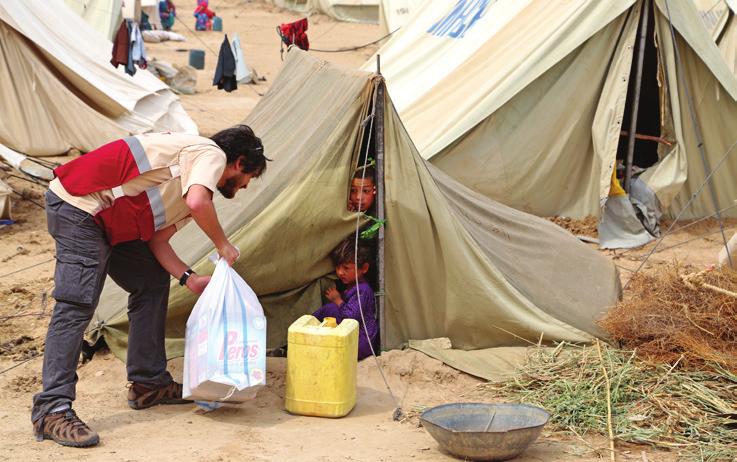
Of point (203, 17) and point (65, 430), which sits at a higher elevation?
point (203, 17)

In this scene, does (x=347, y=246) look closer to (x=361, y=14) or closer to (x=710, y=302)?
(x=710, y=302)

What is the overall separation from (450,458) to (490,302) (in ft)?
4.00

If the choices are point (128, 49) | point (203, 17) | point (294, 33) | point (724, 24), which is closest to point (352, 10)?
point (203, 17)

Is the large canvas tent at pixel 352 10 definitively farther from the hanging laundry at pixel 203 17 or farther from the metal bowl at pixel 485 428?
the metal bowl at pixel 485 428

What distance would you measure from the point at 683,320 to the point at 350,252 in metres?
1.56

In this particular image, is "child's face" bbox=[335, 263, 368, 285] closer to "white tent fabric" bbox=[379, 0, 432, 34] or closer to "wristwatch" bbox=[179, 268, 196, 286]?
"wristwatch" bbox=[179, 268, 196, 286]

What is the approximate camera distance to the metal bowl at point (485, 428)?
375 cm

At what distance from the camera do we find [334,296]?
4.98 m

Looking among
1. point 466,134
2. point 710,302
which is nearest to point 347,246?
point 710,302

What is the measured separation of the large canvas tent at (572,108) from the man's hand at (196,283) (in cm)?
376

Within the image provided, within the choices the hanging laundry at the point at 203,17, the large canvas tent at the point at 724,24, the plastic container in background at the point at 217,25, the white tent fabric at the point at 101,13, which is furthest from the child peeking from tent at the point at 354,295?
the plastic container in background at the point at 217,25

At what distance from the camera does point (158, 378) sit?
4.44m

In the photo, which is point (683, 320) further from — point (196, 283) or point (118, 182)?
point (118, 182)

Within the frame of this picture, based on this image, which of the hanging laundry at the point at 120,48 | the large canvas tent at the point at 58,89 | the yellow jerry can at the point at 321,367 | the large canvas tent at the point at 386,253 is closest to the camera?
the yellow jerry can at the point at 321,367
